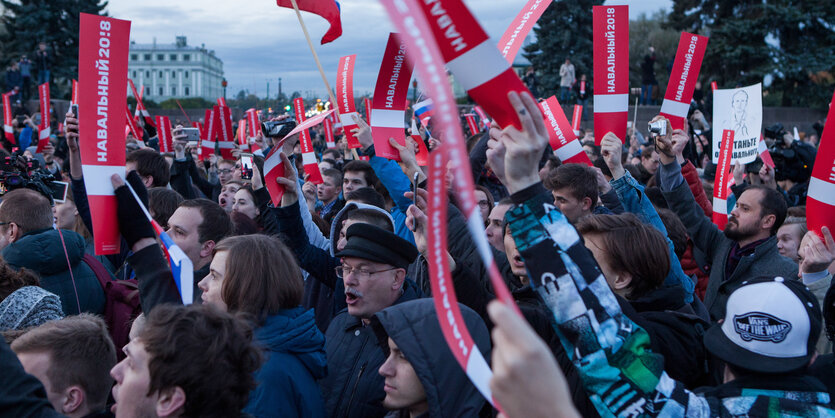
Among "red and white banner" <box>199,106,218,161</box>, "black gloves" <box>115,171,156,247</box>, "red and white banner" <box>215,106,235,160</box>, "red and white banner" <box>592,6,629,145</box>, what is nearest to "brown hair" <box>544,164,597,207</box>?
"red and white banner" <box>592,6,629,145</box>

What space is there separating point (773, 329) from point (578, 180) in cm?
256

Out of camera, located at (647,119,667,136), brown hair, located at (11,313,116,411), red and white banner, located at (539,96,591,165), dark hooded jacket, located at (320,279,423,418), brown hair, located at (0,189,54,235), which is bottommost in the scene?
dark hooded jacket, located at (320,279,423,418)

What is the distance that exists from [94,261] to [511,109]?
312 cm

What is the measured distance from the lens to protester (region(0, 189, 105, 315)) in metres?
3.71

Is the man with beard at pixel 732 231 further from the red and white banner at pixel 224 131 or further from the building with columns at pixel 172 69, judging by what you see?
the building with columns at pixel 172 69

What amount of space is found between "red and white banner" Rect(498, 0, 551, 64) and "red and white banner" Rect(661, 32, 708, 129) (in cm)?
193

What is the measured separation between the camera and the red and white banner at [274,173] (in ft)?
14.2

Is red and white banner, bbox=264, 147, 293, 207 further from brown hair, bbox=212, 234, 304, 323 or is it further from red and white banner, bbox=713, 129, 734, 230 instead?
red and white banner, bbox=713, 129, 734, 230

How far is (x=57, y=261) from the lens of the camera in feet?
12.3

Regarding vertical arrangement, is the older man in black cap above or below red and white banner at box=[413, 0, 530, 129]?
below

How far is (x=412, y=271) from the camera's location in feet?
14.4

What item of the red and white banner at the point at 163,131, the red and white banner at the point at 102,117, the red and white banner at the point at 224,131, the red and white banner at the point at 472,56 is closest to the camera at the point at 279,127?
the red and white banner at the point at 102,117

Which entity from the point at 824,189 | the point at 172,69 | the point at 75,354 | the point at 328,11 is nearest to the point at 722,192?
the point at 824,189

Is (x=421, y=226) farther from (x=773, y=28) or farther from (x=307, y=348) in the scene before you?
(x=773, y=28)
